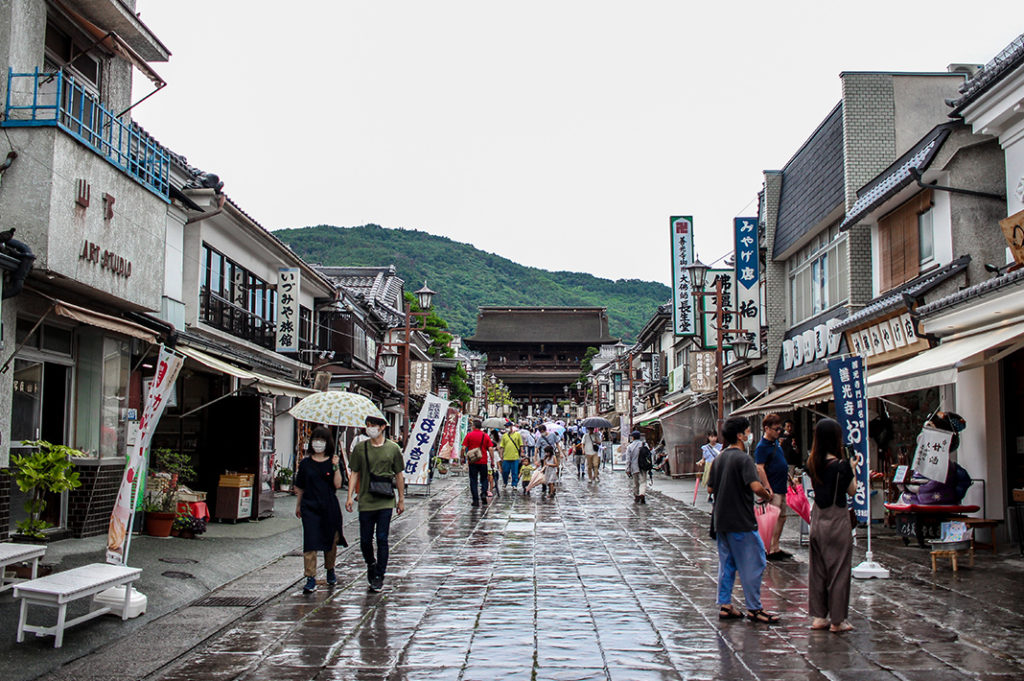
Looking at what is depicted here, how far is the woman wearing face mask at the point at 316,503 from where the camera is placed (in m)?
8.97

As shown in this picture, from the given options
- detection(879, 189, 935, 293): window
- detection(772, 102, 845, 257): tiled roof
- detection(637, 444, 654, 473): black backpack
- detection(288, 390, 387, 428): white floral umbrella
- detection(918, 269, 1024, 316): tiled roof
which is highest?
detection(772, 102, 845, 257): tiled roof

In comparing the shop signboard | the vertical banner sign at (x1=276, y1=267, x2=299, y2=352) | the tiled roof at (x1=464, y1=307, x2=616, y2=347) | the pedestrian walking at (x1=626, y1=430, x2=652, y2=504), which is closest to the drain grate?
the pedestrian walking at (x1=626, y1=430, x2=652, y2=504)

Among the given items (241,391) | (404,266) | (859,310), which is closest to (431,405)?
(241,391)

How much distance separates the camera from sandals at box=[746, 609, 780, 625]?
24.7ft

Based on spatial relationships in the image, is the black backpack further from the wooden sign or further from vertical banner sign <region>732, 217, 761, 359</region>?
the wooden sign

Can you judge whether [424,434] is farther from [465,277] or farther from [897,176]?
[465,277]

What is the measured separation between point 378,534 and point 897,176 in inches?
412

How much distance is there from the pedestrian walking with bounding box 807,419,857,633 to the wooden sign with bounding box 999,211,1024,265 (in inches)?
194

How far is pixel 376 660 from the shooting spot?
249 inches

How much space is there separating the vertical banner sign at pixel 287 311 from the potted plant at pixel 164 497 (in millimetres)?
9239

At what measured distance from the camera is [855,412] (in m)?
10.8

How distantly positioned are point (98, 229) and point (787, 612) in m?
8.40

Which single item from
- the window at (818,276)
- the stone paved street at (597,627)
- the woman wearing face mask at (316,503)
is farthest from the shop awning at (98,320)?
the window at (818,276)

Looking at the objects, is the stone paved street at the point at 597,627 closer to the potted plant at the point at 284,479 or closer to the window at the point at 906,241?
the window at the point at 906,241
